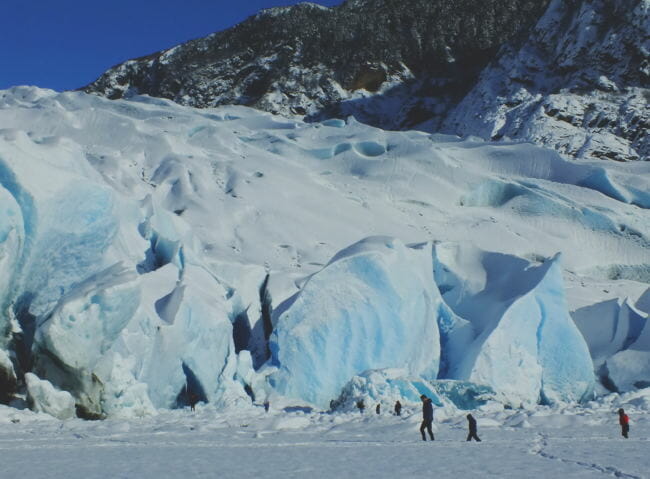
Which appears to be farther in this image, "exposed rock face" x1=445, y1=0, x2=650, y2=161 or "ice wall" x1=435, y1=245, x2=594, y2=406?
"exposed rock face" x1=445, y1=0, x2=650, y2=161

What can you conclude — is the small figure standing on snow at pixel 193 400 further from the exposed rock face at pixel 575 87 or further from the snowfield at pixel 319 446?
the exposed rock face at pixel 575 87

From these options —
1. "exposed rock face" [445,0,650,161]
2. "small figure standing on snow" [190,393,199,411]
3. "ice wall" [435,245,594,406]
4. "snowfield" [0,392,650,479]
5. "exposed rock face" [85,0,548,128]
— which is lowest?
"snowfield" [0,392,650,479]

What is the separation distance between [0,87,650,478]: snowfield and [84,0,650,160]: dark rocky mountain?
34.3ft

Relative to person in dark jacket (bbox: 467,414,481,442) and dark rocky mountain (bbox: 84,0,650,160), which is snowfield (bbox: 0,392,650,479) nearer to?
person in dark jacket (bbox: 467,414,481,442)

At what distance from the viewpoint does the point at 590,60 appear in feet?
112

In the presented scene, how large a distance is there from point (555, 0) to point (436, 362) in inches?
1205

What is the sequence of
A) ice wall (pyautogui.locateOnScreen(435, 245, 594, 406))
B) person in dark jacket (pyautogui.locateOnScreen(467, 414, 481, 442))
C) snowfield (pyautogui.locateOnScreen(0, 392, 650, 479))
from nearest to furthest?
1. snowfield (pyautogui.locateOnScreen(0, 392, 650, 479))
2. person in dark jacket (pyautogui.locateOnScreen(467, 414, 481, 442))
3. ice wall (pyautogui.locateOnScreen(435, 245, 594, 406))

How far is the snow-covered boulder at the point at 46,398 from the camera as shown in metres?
9.66

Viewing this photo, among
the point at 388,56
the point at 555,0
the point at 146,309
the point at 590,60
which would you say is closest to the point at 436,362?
the point at 146,309

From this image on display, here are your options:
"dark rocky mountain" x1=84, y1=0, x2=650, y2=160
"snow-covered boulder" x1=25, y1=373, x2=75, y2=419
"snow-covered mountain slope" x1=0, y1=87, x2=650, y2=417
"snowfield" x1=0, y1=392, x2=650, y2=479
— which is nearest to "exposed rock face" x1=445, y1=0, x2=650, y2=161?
A: "dark rocky mountain" x1=84, y1=0, x2=650, y2=160

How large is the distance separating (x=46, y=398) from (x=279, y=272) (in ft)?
19.6

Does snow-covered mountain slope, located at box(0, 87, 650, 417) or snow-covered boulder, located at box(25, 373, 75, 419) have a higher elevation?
snow-covered mountain slope, located at box(0, 87, 650, 417)

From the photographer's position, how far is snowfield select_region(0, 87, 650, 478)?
7.15 m

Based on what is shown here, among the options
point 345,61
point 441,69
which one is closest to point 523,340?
point 345,61
